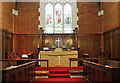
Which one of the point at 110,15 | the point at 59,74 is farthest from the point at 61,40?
the point at 59,74

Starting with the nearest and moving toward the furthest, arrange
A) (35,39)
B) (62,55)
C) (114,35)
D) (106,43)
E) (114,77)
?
(114,77) → (62,55) → (114,35) → (106,43) → (35,39)

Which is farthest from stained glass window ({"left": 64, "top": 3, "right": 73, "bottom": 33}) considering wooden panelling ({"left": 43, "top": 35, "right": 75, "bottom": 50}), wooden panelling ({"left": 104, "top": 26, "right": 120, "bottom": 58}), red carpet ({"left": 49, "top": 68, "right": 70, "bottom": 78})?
red carpet ({"left": 49, "top": 68, "right": 70, "bottom": 78})

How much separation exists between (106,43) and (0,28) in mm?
7768

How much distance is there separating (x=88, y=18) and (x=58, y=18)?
276 cm

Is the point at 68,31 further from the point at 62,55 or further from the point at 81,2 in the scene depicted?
the point at 62,55

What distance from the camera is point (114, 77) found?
3463mm

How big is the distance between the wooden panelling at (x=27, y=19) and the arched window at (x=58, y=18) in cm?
124

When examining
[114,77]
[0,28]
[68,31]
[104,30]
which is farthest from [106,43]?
[114,77]

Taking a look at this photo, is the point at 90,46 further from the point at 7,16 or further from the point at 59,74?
the point at 7,16

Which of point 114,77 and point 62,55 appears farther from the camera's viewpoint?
point 62,55

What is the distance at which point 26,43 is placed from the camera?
13.0 m

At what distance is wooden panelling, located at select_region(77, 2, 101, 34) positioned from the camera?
13.2 meters

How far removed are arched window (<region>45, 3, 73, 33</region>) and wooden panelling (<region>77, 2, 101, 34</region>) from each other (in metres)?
1.19

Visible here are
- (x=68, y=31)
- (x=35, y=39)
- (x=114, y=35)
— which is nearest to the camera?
(x=114, y=35)
